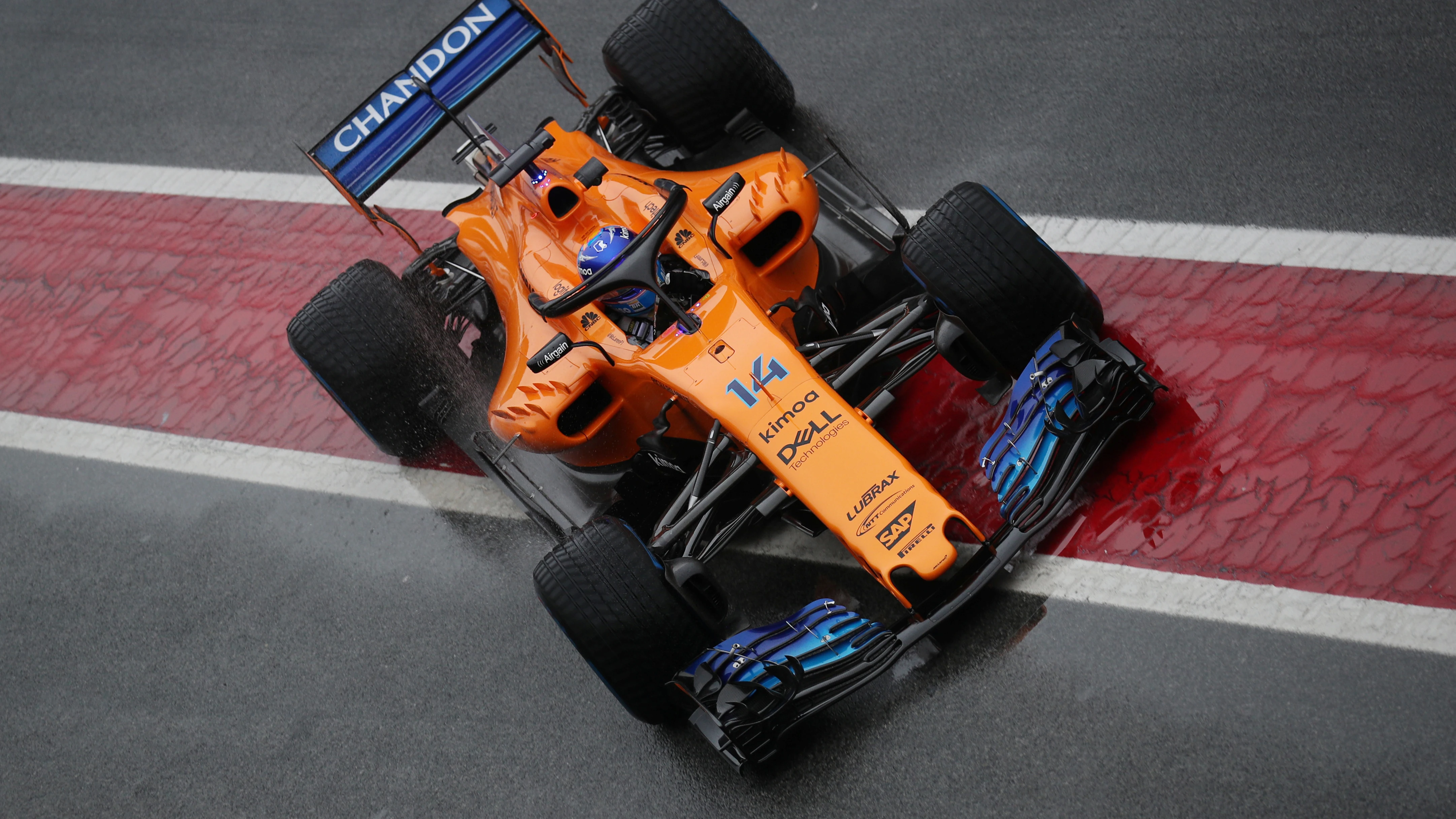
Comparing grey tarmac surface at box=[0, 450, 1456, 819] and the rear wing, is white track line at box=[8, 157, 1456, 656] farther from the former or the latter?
the rear wing

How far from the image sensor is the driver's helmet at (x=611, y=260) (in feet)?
15.1

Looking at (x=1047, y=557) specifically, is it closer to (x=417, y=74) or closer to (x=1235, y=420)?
(x=1235, y=420)

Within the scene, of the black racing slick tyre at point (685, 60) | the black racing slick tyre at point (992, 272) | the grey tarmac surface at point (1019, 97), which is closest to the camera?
the black racing slick tyre at point (992, 272)

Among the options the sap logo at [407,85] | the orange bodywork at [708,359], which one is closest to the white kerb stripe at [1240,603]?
the orange bodywork at [708,359]

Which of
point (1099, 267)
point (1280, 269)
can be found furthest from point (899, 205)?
point (1280, 269)

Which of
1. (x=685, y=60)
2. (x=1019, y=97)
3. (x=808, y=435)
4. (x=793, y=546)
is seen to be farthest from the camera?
(x=1019, y=97)

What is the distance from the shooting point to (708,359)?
14.2ft

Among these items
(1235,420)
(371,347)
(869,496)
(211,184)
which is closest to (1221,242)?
(1235,420)

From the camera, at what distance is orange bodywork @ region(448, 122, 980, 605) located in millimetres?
4055

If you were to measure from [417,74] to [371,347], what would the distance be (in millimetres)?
1193

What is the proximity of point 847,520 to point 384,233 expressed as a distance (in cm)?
371

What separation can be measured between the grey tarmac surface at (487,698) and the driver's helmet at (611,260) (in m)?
1.24

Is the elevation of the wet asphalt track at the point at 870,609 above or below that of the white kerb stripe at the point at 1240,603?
above

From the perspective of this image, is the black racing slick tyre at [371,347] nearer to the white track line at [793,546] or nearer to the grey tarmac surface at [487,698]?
the white track line at [793,546]
